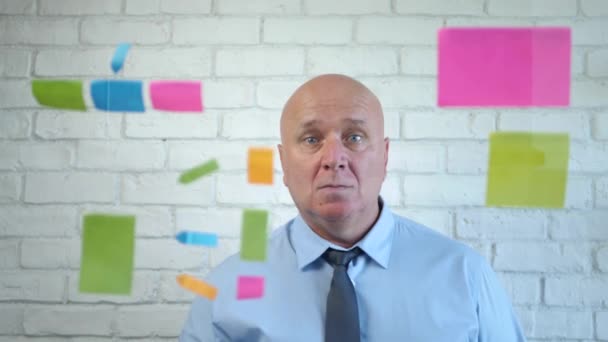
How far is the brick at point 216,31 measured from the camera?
1.23m

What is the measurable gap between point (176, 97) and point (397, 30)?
0.47m

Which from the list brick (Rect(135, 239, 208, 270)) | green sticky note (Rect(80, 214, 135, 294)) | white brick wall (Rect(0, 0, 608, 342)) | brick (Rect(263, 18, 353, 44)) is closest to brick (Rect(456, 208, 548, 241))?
white brick wall (Rect(0, 0, 608, 342))

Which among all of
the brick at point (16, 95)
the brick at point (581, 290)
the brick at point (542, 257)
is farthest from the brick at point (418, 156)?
the brick at point (16, 95)

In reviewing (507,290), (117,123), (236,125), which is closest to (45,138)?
(117,123)

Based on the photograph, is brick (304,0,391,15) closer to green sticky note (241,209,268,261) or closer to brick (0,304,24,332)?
green sticky note (241,209,268,261)

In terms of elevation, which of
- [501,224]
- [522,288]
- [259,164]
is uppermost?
[259,164]

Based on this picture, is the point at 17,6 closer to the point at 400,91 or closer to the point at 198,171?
the point at 198,171

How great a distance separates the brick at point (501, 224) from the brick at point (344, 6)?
0.46 metres

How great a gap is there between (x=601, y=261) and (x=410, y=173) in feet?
1.37

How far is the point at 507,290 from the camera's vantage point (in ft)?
3.93

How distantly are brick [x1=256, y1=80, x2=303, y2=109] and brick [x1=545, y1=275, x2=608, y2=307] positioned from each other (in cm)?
65

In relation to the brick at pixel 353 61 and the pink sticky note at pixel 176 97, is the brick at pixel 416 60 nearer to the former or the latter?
the brick at pixel 353 61

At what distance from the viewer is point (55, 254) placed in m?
1.21

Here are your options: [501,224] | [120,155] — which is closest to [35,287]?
[120,155]
